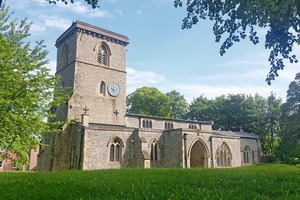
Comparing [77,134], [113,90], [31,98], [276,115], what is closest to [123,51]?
[113,90]

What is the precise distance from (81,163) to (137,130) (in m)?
6.48

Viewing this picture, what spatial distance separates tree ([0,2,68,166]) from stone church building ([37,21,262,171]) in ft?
21.5

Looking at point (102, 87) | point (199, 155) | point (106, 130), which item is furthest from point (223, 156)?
point (102, 87)

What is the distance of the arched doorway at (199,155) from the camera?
27094mm

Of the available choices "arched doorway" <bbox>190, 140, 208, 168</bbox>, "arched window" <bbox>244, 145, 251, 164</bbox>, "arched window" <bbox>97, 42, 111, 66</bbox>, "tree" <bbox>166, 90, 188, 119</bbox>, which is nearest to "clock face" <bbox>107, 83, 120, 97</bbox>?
"arched window" <bbox>97, 42, 111, 66</bbox>

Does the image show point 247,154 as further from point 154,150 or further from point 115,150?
point 115,150

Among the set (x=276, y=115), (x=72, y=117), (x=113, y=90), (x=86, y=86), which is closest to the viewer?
(x=72, y=117)

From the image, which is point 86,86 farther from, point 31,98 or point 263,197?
point 263,197

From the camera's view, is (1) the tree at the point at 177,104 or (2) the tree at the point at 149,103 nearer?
(2) the tree at the point at 149,103

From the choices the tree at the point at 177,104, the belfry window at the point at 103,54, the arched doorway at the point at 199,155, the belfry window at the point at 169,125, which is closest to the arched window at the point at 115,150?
Answer: the arched doorway at the point at 199,155

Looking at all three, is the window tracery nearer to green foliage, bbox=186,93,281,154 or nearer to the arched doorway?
the arched doorway

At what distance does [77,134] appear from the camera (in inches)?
947

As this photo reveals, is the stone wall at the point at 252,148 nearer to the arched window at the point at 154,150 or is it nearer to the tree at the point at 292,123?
the tree at the point at 292,123

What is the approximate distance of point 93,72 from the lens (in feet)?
95.6
